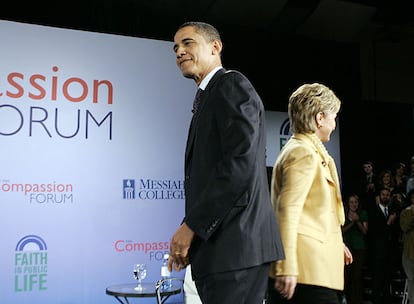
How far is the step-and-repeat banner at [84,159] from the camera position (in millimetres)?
4949

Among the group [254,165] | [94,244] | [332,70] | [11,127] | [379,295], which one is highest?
[332,70]

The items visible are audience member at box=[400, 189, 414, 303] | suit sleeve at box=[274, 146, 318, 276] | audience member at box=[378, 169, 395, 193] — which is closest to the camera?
suit sleeve at box=[274, 146, 318, 276]

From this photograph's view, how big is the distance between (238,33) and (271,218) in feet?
17.2

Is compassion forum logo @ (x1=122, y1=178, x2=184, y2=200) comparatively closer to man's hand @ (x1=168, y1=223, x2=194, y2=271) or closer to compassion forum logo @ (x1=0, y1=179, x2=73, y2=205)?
compassion forum logo @ (x1=0, y1=179, x2=73, y2=205)

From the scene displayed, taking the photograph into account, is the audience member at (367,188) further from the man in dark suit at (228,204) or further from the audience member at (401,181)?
the man in dark suit at (228,204)

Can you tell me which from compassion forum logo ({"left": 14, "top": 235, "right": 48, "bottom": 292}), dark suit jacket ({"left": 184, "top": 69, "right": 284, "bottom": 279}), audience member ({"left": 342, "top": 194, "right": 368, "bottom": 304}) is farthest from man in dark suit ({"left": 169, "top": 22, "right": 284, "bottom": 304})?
audience member ({"left": 342, "top": 194, "right": 368, "bottom": 304})

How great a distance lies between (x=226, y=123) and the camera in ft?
4.28

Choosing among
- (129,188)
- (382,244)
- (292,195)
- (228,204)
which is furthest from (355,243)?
(228,204)

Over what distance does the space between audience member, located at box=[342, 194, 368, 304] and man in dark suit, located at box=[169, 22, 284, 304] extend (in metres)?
4.87

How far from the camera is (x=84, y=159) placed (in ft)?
17.2

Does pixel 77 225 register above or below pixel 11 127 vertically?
below

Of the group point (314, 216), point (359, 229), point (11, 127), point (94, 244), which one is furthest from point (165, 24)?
point (314, 216)

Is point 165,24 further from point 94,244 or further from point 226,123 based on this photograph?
point 226,123

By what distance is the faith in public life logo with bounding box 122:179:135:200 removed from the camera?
212 inches
